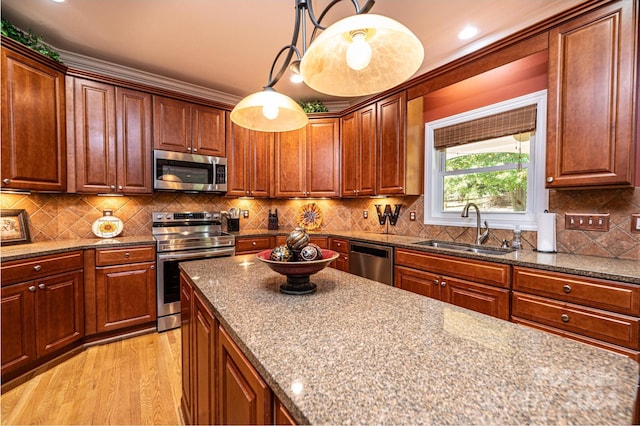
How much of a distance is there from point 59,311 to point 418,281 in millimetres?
2899

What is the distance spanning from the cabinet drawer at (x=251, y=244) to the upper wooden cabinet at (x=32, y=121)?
64.0 inches

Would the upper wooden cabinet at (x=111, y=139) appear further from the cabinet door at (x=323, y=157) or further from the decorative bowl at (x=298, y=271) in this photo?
the decorative bowl at (x=298, y=271)

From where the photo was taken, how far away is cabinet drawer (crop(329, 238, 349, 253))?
10.4 ft

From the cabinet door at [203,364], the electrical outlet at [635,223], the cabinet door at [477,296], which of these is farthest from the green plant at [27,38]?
the electrical outlet at [635,223]

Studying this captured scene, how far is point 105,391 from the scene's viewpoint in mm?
1872

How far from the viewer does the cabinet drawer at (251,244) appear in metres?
3.14

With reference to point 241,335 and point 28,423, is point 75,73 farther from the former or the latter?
point 241,335

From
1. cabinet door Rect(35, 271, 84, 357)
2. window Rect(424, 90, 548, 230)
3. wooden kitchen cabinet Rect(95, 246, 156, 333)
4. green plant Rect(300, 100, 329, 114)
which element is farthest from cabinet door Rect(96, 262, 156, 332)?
window Rect(424, 90, 548, 230)

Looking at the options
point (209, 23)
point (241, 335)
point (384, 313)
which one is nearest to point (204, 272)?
point (241, 335)

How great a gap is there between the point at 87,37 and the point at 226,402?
3.14 meters

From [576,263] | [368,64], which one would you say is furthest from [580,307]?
[368,64]

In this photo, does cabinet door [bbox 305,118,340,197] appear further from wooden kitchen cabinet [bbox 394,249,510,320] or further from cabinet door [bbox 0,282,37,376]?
cabinet door [bbox 0,282,37,376]

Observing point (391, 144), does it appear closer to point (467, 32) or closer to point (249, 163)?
point (467, 32)

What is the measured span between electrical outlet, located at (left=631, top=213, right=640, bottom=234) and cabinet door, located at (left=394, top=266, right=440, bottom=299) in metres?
1.22
